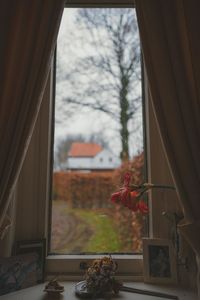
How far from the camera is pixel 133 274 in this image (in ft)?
4.46

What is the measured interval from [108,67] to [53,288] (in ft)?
3.66

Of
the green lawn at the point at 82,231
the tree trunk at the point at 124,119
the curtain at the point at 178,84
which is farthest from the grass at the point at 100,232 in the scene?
the curtain at the point at 178,84

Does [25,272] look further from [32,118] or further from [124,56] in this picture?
[124,56]

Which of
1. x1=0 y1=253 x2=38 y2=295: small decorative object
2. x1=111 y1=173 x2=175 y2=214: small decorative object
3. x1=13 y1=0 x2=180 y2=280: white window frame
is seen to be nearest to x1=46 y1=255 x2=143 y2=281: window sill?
x1=13 y1=0 x2=180 y2=280: white window frame

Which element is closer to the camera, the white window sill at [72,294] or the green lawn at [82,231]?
the white window sill at [72,294]

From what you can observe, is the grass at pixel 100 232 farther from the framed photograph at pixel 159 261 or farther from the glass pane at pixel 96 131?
the framed photograph at pixel 159 261

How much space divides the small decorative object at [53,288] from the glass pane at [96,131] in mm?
246

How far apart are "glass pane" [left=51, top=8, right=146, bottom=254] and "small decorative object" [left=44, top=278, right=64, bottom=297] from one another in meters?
0.25

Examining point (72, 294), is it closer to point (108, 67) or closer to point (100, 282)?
point (100, 282)

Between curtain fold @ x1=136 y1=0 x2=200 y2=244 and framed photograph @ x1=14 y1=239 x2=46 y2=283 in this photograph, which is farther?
framed photograph @ x1=14 y1=239 x2=46 y2=283

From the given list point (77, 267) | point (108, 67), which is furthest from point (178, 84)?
point (77, 267)

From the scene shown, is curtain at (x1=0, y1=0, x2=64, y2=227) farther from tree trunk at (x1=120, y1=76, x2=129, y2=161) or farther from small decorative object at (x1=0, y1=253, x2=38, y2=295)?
tree trunk at (x1=120, y1=76, x2=129, y2=161)

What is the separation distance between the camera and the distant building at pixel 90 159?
1532mm

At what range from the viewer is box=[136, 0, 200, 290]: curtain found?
1.10 meters
